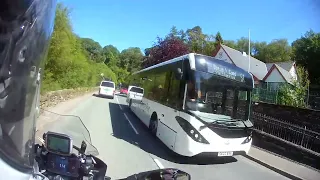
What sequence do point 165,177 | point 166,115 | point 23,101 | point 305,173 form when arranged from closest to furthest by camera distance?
1. point 23,101
2. point 165,177
3. point 305,173
4. point 166,115

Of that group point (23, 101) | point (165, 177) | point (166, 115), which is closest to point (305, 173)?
point (166, 115)

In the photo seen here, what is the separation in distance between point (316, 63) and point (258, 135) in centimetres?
3399

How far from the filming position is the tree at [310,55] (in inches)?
1641

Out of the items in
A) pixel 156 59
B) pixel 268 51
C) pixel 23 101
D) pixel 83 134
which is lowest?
pixel 83 134

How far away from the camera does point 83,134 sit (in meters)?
3.49

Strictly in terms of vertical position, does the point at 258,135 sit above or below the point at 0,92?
below

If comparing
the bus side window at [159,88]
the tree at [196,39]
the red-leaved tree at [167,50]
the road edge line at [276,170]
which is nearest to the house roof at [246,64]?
the tree at [196,39]

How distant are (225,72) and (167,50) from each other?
27.1m

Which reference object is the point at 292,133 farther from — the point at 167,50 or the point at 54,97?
the point at 167,50

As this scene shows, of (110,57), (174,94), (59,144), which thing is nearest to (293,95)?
(174,94)

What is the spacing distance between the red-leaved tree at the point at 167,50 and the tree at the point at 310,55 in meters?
18.4

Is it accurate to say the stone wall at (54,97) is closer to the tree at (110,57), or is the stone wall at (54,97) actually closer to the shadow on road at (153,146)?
the shadow on road at (153,146)

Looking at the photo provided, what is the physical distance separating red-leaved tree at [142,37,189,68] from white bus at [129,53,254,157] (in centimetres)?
2599

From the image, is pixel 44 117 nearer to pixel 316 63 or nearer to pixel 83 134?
pixel 83 134
